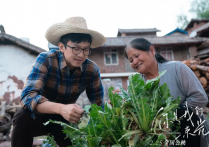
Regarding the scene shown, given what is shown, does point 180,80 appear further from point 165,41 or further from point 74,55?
point 165,41

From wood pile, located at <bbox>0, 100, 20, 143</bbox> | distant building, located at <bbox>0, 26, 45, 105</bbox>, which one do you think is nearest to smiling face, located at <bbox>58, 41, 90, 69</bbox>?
wood pile, located at <bbox>0, 100, 20, 143</bbox>

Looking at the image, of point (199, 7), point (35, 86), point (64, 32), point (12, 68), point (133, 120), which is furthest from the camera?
point (199, 7)

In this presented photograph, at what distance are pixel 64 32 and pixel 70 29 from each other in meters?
0.10

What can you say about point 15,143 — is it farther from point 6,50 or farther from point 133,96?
point 6,50

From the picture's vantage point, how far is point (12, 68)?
1001cm

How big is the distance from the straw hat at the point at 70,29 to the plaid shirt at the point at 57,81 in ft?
0.65

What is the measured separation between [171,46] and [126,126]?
16835 mm

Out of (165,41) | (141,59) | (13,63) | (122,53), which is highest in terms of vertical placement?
(165,41)

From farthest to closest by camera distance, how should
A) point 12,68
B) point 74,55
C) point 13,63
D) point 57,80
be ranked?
point 13,63, point 12,68, point 57,80, point 74,55

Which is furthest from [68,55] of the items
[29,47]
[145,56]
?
[29,47]

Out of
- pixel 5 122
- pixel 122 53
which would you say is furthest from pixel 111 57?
pixel 5 122

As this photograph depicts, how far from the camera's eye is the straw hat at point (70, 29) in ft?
6.94

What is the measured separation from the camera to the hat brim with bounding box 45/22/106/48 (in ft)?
6.94

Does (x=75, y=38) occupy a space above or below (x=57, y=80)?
above
